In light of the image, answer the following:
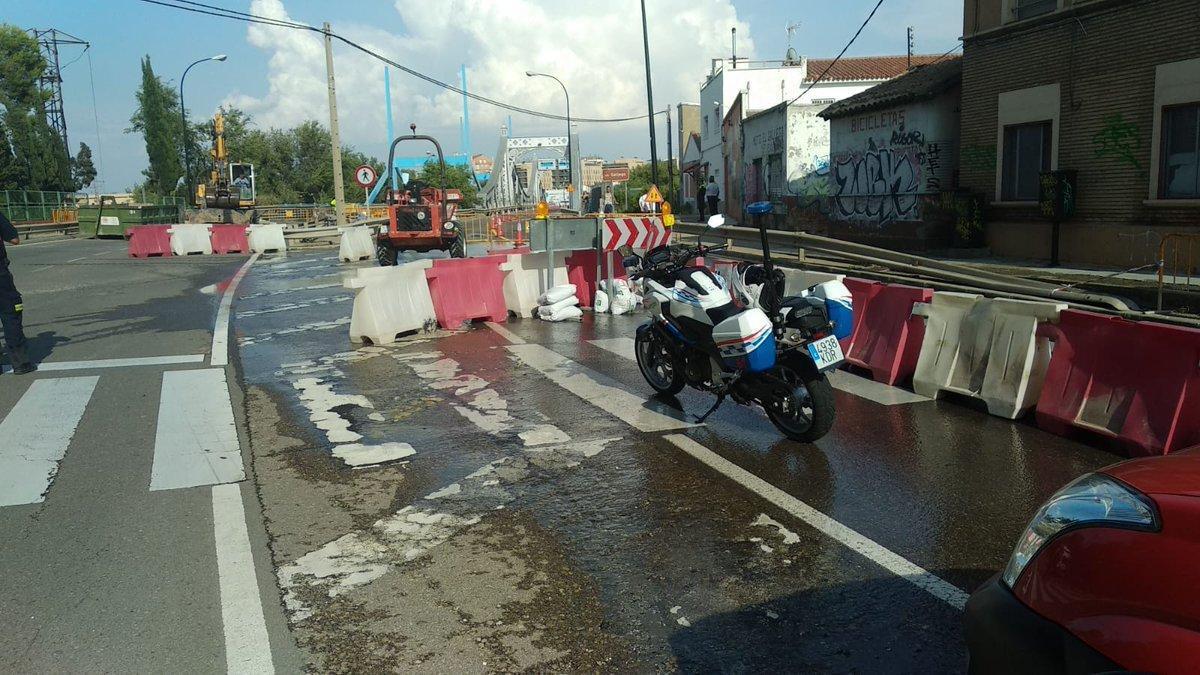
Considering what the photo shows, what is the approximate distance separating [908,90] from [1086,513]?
2247cm

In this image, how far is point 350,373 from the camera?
9.45m

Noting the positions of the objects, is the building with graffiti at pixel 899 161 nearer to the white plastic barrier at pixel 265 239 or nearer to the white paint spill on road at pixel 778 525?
the white paint spill on road at pixel 778 525

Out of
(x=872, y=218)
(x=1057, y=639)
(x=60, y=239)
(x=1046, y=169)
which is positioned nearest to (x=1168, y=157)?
(x=1046, y=169)

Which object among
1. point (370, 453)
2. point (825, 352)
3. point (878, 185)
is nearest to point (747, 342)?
point (825, 352)

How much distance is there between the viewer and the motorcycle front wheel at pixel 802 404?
626 cm

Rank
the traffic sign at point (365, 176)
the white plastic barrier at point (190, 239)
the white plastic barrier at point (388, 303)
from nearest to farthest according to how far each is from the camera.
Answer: the white plastic barrier at point (388, 303), the white plastic barrier at point (190, 239), the traffic sign at point (365, 176)

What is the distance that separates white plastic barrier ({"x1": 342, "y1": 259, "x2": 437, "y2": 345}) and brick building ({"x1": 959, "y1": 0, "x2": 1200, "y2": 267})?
12.1 metres

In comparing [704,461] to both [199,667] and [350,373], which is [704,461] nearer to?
[199,667]

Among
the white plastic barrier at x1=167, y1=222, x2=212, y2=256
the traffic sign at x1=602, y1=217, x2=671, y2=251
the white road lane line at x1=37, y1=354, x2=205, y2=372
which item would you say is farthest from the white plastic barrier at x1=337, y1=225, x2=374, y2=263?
the white road lane line at x1=37, y1=354, x2=205, y2=372

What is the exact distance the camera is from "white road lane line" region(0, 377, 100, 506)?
5.88 meters

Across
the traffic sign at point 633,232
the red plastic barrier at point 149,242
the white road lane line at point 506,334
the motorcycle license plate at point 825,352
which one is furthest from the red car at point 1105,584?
the red plastic barrier at point 149,242

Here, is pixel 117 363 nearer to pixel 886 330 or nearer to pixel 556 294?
pixel 556 294

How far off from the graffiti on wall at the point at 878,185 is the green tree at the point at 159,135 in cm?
7250

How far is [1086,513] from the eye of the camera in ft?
7.57
